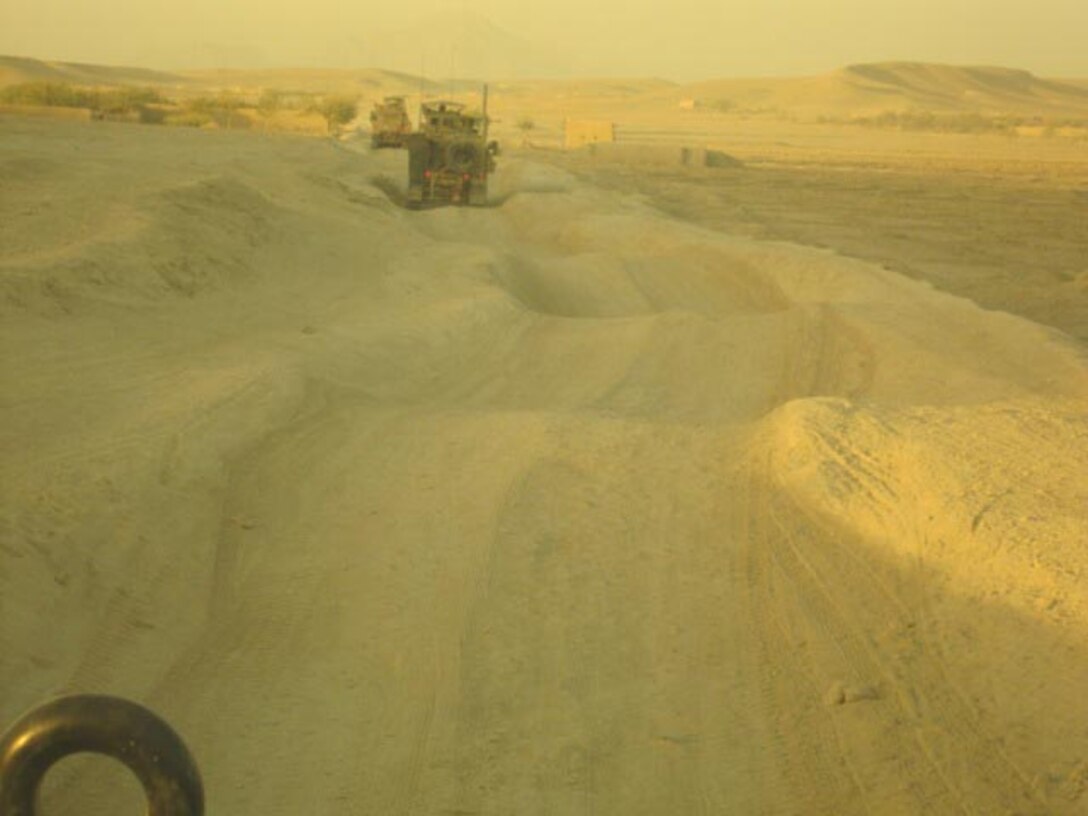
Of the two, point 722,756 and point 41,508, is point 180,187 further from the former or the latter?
point 722,756

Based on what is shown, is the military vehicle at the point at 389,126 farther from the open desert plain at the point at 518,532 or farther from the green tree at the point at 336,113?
the open desert plain at the point at 518,532

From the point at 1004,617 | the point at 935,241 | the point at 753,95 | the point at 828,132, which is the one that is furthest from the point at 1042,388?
the point at 753,95

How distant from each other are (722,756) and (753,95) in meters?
140

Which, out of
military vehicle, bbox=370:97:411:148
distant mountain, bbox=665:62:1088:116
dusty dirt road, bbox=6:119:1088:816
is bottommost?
dusty dirt road, bbox=6:119:1088:816

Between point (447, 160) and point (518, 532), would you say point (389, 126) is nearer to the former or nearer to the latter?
point (447, 160)

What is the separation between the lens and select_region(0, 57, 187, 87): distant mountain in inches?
2633

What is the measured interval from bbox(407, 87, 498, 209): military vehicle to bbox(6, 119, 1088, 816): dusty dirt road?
1229 cm

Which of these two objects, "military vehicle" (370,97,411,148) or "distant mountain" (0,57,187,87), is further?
"distant mountain" (0,57,187,87)

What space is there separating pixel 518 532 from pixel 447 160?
1847cm

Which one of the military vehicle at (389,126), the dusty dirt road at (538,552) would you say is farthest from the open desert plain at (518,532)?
the military vehicle at (389,126)

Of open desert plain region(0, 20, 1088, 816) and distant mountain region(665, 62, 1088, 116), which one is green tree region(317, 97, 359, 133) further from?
distant mountain region(665, 62, 1088, 116)

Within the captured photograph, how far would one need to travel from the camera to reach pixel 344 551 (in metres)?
6.52

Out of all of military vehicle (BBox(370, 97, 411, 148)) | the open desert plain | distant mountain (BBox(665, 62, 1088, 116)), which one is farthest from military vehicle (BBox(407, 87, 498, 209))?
distant mountain (BBox(665, 62, 1088, 116))

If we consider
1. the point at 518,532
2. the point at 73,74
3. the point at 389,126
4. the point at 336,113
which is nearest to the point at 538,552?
the point at 518,532
